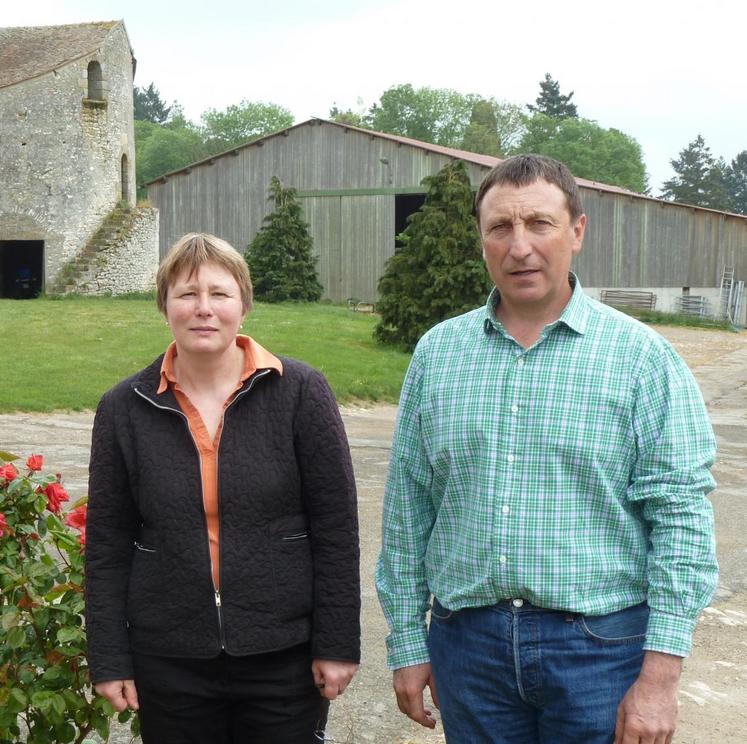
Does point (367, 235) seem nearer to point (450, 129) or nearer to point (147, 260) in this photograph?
point (147, 260)

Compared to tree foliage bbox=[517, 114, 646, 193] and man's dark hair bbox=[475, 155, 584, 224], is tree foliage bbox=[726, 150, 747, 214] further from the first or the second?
man's dark hair bbox=[475, 155, 584, 224]

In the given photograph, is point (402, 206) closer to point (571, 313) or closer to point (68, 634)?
point (68, 634)

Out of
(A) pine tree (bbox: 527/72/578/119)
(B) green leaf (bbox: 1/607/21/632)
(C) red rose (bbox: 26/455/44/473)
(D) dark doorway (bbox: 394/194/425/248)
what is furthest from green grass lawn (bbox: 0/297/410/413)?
(A) pine tree (bbox: 527/72/578/119)

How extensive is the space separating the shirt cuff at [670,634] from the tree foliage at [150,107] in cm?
11176

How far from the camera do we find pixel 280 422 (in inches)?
103

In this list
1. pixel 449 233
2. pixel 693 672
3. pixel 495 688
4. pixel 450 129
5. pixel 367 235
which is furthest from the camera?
pixel 450 129

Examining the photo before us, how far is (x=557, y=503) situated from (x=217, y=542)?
2.76 ft

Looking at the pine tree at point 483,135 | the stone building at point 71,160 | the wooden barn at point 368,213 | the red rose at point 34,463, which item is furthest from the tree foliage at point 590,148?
the red rose at point 34,463

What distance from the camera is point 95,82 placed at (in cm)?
2973

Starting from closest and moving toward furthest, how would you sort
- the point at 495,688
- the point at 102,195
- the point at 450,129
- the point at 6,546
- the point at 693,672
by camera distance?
the point at 495,688
the point at 6,546
the point at 693,672
the point at 102,195
the point at 450,129

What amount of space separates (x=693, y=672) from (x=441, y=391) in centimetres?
308

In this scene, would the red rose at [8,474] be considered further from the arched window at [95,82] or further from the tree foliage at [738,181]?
the tree foliage at [738,181]

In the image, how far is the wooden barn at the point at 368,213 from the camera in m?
→ 32.8

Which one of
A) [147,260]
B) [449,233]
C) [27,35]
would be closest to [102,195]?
[147,260]
